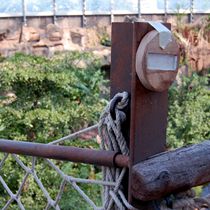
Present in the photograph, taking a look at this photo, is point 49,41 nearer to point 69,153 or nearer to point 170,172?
point 69,153

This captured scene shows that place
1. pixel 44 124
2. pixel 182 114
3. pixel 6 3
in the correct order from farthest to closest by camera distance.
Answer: pixel 6 3 → pixel 182 114 → pixel 44 124

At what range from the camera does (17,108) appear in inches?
134

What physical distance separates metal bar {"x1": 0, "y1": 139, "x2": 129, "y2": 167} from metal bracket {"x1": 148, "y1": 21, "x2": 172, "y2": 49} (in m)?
0.19

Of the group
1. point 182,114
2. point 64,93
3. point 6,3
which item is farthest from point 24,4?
point 64,93

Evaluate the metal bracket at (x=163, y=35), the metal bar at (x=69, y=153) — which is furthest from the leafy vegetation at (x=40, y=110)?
the metal bracket at (x=163, y=35)

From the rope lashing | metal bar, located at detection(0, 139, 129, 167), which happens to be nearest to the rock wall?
metal bar, located at detection(0, 139, 129, 167)

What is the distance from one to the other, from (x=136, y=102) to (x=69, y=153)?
0.20 m

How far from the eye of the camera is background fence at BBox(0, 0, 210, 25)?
7277mm

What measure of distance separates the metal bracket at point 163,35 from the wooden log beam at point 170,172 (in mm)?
175

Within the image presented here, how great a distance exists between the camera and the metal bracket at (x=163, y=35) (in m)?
0.85

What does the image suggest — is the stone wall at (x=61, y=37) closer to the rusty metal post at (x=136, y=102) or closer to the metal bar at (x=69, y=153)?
the metal bar at (x=69, y=153)

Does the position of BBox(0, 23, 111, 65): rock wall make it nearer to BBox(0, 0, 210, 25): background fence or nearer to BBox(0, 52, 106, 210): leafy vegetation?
BBox(0, 0, 210, 25): background fence

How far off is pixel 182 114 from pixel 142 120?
12.8 ft

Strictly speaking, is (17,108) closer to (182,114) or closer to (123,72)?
(182,114)
